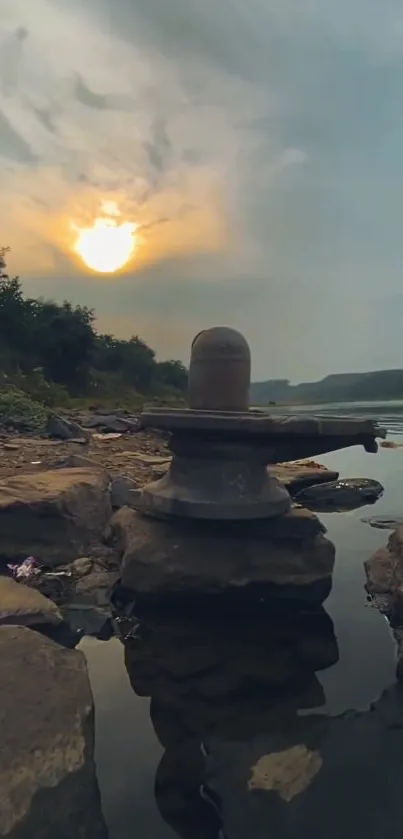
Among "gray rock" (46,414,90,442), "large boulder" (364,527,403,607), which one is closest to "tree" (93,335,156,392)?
"gray rock" (46,414,90,442)

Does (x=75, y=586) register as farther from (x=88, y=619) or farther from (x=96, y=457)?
(x=96, y=457)

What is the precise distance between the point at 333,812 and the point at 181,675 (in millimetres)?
1590

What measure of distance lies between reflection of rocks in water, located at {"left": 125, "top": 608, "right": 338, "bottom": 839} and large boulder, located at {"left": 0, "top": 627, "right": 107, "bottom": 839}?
1.53 ft

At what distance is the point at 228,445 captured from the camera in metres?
5.64

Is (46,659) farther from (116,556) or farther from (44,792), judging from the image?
(116,556)

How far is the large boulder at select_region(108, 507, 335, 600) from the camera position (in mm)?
5145

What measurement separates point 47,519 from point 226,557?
1718 millimetres

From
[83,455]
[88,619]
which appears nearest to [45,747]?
[88,619]

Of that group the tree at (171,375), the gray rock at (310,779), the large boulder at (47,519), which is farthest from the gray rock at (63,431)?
the tree at (171,375)

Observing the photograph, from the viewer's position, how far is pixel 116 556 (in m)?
6.00

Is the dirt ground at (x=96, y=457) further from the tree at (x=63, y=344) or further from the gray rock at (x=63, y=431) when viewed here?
the tree at (x=63, y=344)

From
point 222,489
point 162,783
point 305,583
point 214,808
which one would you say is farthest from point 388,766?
point 222,489

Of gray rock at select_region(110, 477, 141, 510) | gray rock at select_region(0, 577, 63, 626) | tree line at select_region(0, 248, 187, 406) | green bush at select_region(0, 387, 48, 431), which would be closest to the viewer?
gray rock at select_region(0, 577, 63, 626)

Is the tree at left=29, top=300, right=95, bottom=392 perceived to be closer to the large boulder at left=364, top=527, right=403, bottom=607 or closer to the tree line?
the tree line
